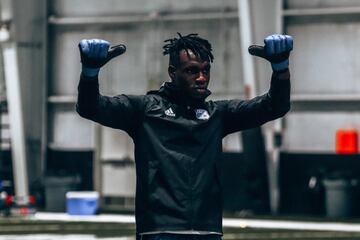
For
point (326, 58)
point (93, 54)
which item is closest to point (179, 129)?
point (93, 54)

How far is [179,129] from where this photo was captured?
509 centimetres

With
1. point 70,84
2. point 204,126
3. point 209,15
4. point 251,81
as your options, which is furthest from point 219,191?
point 70,84

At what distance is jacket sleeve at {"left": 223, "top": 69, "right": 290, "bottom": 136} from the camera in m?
5.17

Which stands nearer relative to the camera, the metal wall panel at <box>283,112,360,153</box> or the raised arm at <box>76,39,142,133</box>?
the raised arm at <box>76,39,142,133</box>

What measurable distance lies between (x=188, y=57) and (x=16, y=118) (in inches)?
633

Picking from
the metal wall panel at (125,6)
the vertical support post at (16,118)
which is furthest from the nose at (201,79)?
the vertical support post at (16,118)

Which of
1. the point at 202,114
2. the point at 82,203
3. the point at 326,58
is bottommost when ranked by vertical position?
the point at 82,203

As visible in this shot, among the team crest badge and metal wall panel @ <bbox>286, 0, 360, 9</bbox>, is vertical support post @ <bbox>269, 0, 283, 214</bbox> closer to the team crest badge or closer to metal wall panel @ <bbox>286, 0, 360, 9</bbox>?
metal wall panel @ <bbox>286, 0, 360, 9</bbox>

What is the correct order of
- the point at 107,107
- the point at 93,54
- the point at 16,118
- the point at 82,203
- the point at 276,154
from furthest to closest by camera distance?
1. the point at 16,118
2. the point at 276,154
3. the point at 82,203
4. the point at 107,107
5. the point at 93,54

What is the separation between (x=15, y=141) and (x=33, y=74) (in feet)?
4.66

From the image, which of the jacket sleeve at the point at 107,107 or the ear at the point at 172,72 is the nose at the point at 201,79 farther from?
the jacket sleeve at the point at 107,107

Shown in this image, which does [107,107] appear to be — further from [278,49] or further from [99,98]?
[278,49]

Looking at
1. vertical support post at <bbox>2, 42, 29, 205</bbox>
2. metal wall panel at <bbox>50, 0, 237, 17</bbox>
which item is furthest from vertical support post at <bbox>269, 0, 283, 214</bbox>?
vertical support post at <bbox>2, 42, 29, 205</bbox>

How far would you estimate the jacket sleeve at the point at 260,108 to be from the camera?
5168 mm
